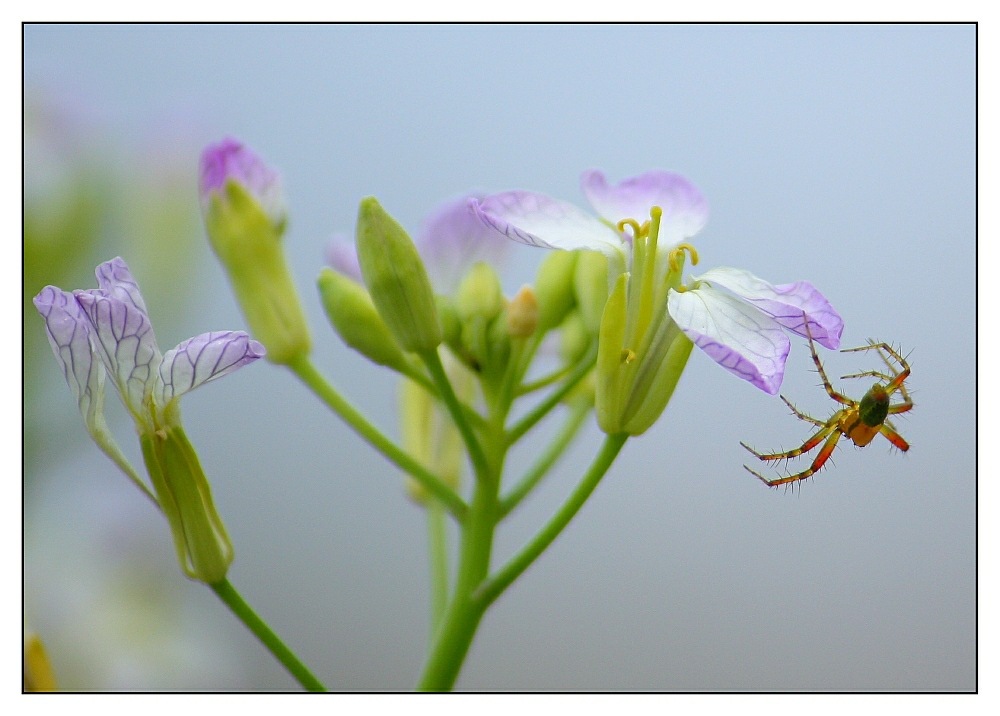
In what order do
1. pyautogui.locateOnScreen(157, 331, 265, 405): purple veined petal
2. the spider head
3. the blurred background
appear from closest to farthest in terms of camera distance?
1. pyautogui.locateOnScreen(157, 331, 265, 405): purple veined petal
2. the spider head
3. the blurred background

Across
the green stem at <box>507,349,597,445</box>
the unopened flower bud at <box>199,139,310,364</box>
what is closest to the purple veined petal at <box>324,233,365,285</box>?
the unopened flower bud at <box>199,139,310,364</box>

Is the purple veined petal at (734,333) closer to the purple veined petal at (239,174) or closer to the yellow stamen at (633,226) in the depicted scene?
the yellow stamen at (633,226)

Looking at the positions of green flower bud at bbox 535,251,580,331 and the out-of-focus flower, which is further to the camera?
green flower bud at bbox 535,251,580,331

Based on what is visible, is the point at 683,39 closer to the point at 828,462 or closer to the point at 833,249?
the point at 833,249

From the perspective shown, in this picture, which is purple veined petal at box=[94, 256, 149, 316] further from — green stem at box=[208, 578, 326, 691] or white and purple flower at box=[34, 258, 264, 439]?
green stem at box=[208, 578, 326, 691]

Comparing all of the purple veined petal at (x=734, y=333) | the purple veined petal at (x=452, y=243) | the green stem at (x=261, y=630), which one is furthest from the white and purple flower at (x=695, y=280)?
the green stem at (x=261, y=630)

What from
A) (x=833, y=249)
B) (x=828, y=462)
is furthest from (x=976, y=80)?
(x=833, y=249)
